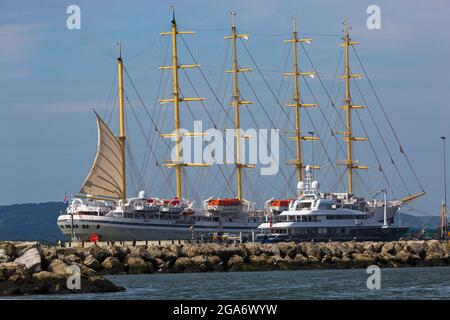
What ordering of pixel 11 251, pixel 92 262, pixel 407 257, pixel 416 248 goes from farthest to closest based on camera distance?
pixel 416 248, pixel 407 257, pixel 92 262, pixel 11 251

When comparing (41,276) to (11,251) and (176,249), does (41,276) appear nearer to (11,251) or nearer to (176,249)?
(11,251)

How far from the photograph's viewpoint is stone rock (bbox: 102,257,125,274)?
6988 centimetres

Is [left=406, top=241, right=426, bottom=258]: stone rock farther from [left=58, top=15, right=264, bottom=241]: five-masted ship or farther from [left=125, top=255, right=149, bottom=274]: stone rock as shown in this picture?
[left=58, top=15, right=264, bottom=241]: five-masted ship

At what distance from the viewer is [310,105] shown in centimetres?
12525

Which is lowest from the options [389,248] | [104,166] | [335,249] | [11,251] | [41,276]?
[389,248]

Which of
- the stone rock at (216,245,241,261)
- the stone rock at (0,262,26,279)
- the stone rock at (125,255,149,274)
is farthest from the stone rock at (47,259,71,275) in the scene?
the stone rock at (216,245,241,261)

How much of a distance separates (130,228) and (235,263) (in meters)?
41.0

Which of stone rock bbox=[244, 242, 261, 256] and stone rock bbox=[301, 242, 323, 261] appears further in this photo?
stone rock bbox=[301, 242, 323, 261]

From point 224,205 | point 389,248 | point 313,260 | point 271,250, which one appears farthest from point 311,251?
point 224,205

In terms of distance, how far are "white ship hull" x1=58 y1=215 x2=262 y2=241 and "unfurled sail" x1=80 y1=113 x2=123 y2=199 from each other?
9.67 feet

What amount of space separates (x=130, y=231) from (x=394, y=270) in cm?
4519

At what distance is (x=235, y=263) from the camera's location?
249 feet

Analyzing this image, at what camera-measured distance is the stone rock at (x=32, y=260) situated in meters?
52.0

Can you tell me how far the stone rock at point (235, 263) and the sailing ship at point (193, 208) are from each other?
28.3 metres
